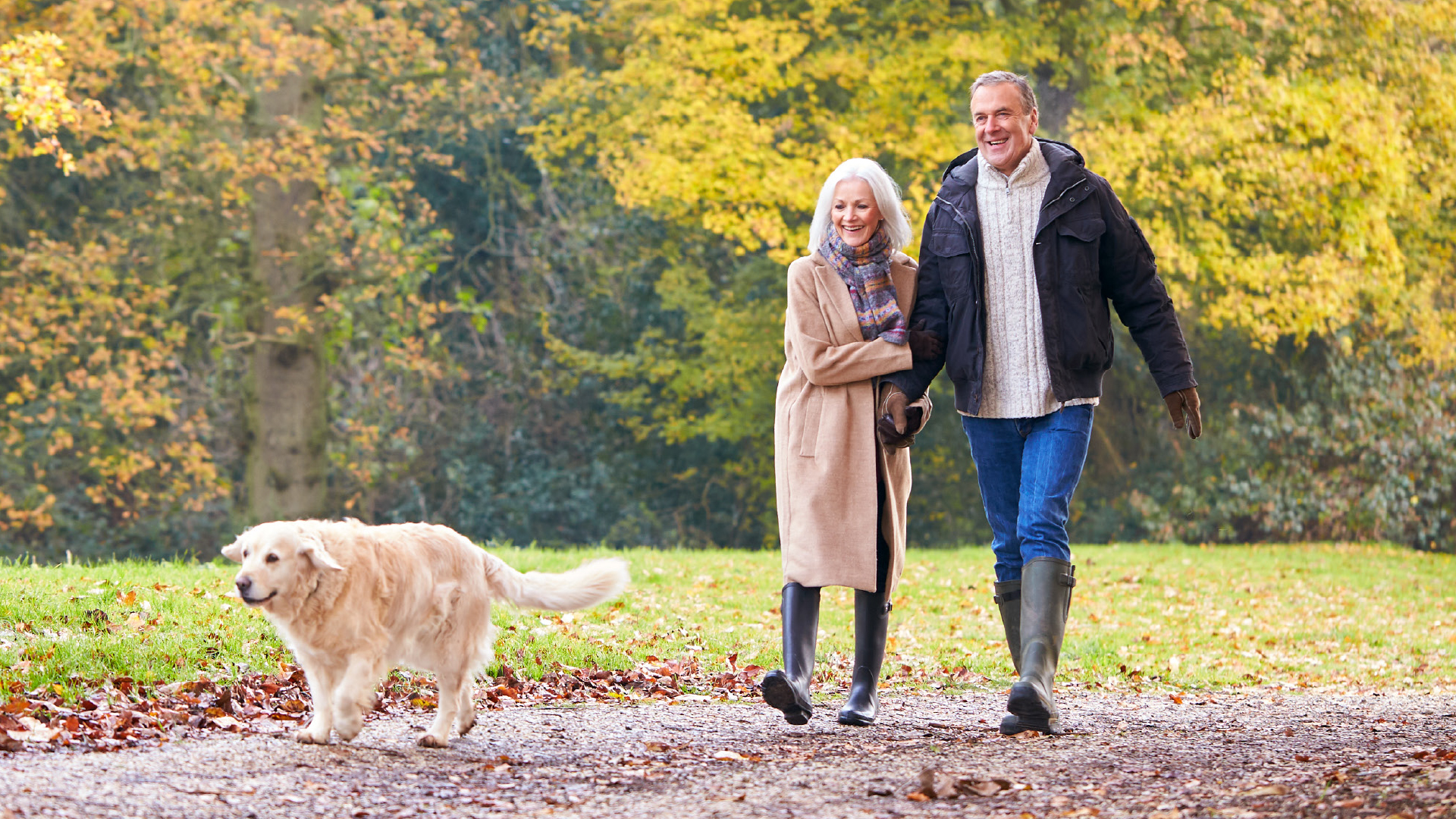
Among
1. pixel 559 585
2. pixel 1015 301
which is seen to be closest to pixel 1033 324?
pixel 1015 301

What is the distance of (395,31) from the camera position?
14461 mm

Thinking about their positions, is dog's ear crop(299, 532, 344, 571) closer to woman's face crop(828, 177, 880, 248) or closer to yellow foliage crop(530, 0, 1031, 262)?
woman's face crop(828, 177, 880, 248)

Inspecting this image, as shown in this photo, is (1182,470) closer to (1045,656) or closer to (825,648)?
(825,648)

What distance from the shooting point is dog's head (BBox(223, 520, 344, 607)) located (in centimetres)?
416

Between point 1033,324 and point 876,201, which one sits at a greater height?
point 876,201

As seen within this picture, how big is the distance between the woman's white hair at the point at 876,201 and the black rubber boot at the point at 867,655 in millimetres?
1242

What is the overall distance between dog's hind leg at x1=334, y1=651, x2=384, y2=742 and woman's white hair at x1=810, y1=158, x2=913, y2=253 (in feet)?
6.64

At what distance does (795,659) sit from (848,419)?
82 cm

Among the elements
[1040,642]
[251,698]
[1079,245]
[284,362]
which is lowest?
[251,698]

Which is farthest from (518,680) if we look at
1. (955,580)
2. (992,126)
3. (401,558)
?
(955,580)

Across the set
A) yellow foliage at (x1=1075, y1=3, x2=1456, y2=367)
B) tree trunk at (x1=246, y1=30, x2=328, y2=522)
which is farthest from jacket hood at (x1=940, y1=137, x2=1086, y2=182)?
tree trunk at (x1=246, y1=30, x2=328, y2=522)

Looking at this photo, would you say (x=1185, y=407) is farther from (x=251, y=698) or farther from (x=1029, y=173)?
(x=251, y=698)

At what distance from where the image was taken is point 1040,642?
14.7ft

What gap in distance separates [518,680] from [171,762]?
81.1 inches
